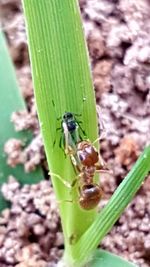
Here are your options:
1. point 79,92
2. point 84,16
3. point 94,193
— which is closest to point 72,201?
point 94,193

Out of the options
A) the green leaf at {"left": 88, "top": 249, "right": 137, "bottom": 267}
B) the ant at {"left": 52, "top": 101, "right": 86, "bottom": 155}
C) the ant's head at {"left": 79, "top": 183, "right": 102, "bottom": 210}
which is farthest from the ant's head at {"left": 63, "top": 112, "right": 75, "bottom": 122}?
the green leaf at {"left": 88, "top": 249, "right": 137, "bottom": 267}

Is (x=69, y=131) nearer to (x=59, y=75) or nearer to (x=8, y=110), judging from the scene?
(x=59, y=75)

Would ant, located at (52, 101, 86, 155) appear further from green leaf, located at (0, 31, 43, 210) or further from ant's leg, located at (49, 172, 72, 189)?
green leaf, located at (0, 31, 43, 210)

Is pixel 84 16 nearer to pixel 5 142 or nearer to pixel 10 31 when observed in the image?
pixel 10 31

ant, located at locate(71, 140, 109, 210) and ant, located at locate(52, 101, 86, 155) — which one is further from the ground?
ant, located at locate(52, 101, 86, 155)

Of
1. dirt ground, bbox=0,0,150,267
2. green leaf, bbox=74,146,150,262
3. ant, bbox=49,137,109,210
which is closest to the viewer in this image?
green leaf, bbox=74,146,150,262

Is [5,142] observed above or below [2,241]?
above

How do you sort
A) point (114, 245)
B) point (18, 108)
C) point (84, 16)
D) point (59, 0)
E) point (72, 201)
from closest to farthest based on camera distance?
point (59, 0) < point (72, 201) < point (114, 245) < point (18, 108) < point (84, 16)
